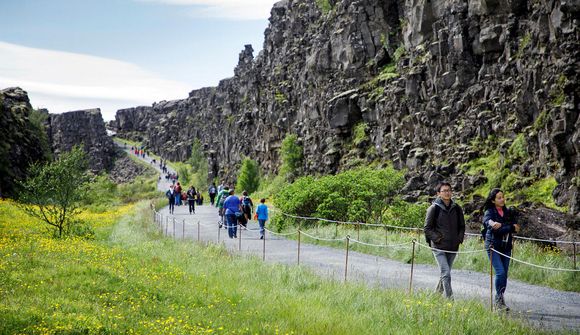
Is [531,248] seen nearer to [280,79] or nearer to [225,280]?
[225,280]

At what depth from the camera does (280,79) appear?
79062 mm

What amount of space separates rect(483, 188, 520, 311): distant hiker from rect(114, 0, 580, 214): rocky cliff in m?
17.2

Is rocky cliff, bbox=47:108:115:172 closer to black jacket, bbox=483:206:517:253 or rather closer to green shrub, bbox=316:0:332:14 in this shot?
green shrub, bbox=316:0:332:14

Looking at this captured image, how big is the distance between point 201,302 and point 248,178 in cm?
6776

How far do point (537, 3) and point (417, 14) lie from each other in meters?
14.5

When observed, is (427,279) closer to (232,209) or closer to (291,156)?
A: (232,209)

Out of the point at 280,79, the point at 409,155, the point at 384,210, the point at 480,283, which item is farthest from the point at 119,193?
the point at 480,283

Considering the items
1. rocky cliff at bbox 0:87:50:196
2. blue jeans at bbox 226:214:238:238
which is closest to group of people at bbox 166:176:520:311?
blue jeans at bbox 226:214:238:238

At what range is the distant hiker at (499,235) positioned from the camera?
9.45 m

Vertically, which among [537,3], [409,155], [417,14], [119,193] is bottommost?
[119,193]

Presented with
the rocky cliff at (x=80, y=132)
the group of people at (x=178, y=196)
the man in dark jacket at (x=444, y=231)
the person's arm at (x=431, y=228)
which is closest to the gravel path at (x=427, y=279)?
the man in dark jacket at (x=444, y=231)

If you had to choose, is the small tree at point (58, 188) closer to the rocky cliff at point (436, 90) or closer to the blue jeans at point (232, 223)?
the blue jeans at point (232, 223)

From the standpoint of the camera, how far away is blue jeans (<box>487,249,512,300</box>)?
9.43 metres

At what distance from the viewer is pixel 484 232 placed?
9.91 meters
